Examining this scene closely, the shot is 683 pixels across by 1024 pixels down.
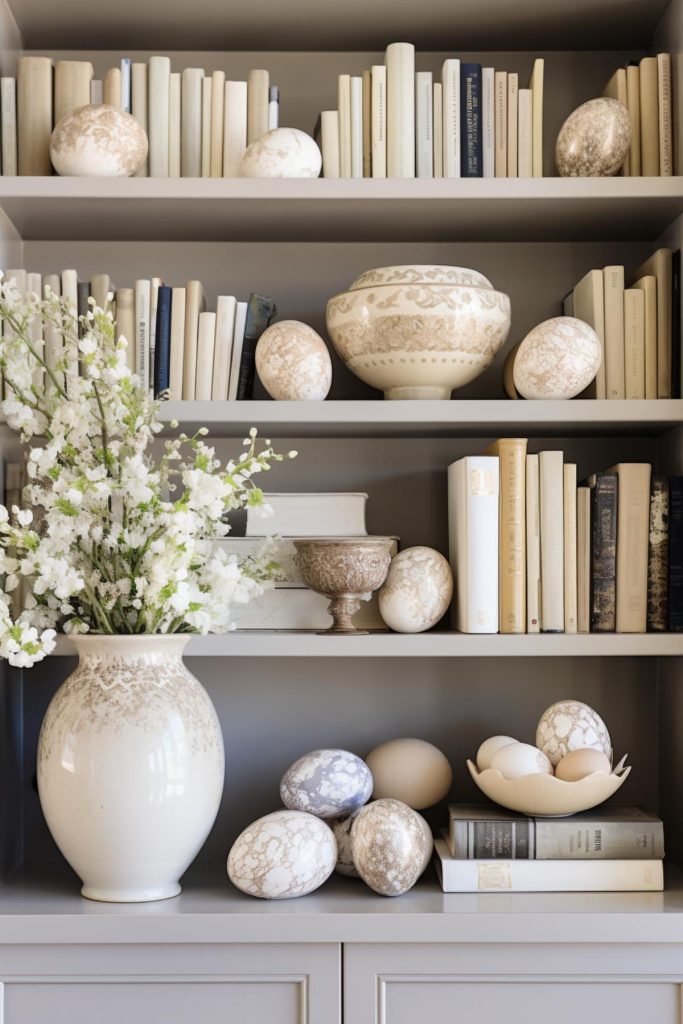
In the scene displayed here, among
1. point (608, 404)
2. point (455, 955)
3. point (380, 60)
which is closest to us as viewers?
point (455, 955)

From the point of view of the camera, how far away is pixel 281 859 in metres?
1.58

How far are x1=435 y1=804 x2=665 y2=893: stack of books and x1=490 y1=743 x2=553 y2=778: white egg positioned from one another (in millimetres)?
76

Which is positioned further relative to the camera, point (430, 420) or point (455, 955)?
point (430, 420)

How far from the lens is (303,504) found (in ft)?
6.08

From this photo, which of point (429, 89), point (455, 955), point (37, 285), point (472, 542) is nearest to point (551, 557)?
point (472, 542)

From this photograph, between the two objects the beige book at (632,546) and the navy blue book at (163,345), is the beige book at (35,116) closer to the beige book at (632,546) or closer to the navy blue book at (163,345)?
the navy blue book at (163,345)

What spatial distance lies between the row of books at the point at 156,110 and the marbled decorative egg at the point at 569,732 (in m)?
1.02

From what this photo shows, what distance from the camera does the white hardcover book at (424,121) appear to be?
6.01 ft

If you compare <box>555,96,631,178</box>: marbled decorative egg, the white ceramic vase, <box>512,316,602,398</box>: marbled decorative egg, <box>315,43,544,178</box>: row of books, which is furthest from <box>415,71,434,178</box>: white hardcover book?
the white ceramic vase

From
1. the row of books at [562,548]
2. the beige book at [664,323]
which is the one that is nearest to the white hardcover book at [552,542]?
the row of books at [562,548]

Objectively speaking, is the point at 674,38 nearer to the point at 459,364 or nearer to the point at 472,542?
the point at 459,364

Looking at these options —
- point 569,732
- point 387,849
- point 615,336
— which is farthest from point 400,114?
point 387,849

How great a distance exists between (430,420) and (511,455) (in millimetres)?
143

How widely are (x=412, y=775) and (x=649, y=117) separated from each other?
1.14m
